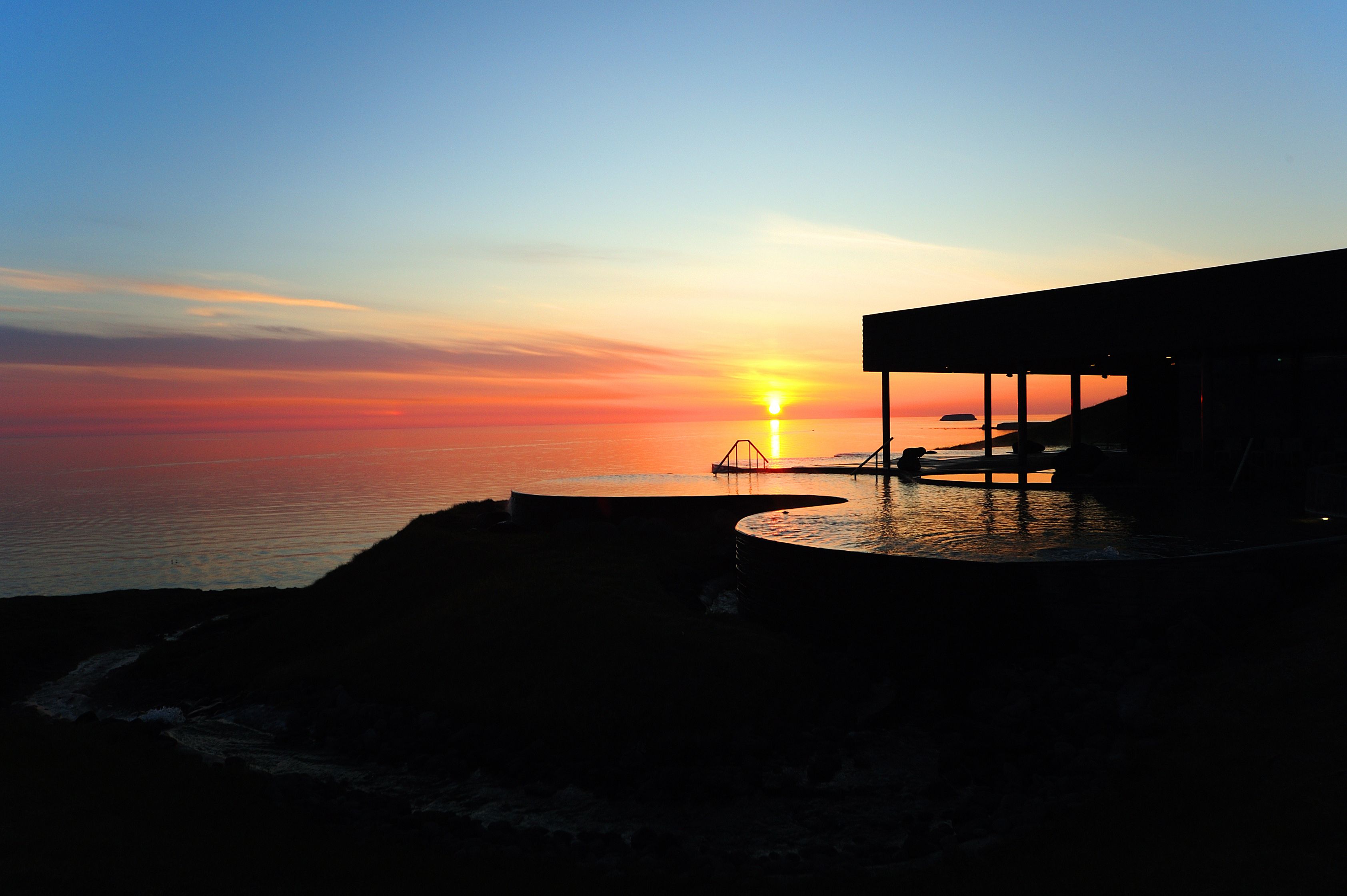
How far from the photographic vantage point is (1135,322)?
1766 centimetres

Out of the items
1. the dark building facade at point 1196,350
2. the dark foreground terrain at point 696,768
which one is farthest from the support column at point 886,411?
the dark foreground terrain at point 696,768

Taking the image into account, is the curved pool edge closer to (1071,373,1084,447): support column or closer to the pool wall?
the pool wall

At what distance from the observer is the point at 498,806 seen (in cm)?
859

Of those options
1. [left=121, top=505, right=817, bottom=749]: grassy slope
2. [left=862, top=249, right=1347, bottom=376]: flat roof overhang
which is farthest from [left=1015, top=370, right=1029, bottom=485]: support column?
[left=121, top=505, right=817, bottom=749]: grassy slope

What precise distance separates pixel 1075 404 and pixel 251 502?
6419cm

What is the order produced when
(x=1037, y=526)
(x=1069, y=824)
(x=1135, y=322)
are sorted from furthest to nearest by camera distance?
(x=1135, y=322)
(x=1037, y=526)
(x=1069, y=824)

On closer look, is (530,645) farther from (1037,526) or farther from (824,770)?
(1037,526)

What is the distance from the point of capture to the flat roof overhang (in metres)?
15.4

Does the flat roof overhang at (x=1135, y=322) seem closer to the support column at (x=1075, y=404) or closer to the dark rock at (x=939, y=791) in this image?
the support column at (x=1075, y=404)

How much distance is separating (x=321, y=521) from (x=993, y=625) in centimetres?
5199

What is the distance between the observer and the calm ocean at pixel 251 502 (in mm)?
37406

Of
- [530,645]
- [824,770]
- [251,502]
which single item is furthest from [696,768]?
[251,502]

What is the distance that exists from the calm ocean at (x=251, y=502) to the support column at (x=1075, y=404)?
6696 millimetres

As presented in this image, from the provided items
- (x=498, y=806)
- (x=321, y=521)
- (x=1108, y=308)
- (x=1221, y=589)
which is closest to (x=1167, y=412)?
(x=1108, y=308)
